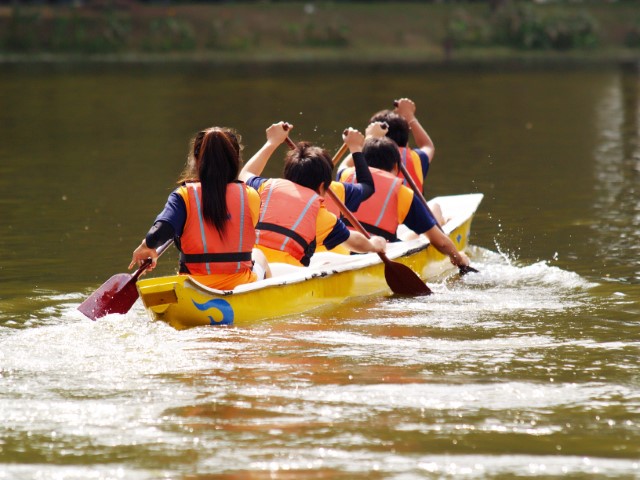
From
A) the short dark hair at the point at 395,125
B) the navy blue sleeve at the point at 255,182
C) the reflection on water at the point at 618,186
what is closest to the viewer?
the navy blue sleeve at the point at 255,182

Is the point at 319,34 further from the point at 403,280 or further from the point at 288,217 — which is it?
the point at 288,217

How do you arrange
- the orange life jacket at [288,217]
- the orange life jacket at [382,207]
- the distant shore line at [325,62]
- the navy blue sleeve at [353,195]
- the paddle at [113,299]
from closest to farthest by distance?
the paddle at [113,299], the orange life jacket at [288,217], the navy blue sleeve at [353,195], the orange life jacket at [382,207], the distant shore line at [325,62]

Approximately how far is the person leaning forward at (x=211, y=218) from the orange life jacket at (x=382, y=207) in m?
1.82

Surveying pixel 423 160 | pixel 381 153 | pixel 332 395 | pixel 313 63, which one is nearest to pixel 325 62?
pixel 313 63

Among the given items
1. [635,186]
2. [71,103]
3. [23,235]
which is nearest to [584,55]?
[71,103]

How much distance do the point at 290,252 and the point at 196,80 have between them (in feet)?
88.8

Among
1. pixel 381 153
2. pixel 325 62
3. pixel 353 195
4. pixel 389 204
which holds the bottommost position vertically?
pixel 325 62

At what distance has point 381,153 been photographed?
31.3 ft

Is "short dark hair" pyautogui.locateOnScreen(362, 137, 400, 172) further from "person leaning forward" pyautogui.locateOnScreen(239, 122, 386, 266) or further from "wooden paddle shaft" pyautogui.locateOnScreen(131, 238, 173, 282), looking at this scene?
"wooden paddle shaft" pyautogui.locateOnScreen(131, 238, 173, 282)

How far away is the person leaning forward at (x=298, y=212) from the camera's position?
8336mm


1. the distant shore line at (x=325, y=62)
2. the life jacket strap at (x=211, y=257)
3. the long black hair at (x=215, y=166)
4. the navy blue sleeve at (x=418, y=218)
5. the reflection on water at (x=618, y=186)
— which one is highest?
the long black hair at (x=215, y=166)

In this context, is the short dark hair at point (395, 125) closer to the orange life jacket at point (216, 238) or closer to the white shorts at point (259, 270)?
the white shorts at point (259, 270)

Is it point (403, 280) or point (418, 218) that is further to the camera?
point (418, 218)

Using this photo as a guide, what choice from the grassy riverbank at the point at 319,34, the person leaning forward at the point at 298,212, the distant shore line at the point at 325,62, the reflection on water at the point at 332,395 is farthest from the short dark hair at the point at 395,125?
the grassy riverbank at the point at 319,34
